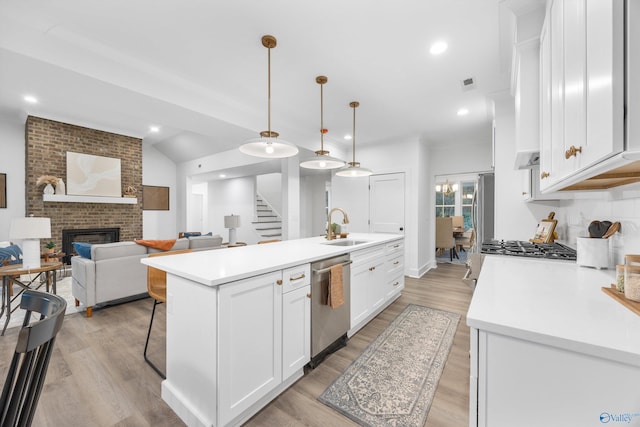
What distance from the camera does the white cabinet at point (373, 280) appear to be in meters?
2.55

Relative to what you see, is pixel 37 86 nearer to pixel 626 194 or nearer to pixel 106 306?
pixel 106 306

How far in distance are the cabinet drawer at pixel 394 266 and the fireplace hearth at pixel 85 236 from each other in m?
6.35

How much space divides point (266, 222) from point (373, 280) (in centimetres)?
615

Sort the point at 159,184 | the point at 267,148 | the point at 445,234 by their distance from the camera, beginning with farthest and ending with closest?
the point at 159,184, the point at 445,234, the point at 267,148

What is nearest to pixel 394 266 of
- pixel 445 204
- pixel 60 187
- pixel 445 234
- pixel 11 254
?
pixel 445 234

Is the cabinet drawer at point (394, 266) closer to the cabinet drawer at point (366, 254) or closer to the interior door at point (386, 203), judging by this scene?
the cabinet drawer at point (366, 254)

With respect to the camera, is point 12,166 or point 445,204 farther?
point 445,204

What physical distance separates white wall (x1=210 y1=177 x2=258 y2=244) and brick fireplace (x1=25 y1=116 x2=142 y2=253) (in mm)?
2510

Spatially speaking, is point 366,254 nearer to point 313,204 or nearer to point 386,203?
point 386,203

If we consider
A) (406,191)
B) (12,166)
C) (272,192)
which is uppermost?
(12,166)

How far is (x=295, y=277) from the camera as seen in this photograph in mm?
1817

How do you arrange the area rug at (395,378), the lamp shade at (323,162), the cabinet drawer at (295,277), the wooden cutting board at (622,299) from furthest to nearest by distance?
1. the lamp shade at (323,162)
2. the cabinet drawer at (295,277)
3. the area rug at (395,378)
4. the wooden cutting board at (622,299)

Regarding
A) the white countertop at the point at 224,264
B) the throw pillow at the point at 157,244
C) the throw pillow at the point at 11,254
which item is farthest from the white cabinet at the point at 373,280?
the throw pillow at the point at 11,254

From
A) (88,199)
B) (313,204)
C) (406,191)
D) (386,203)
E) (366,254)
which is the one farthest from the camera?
(313,204)
